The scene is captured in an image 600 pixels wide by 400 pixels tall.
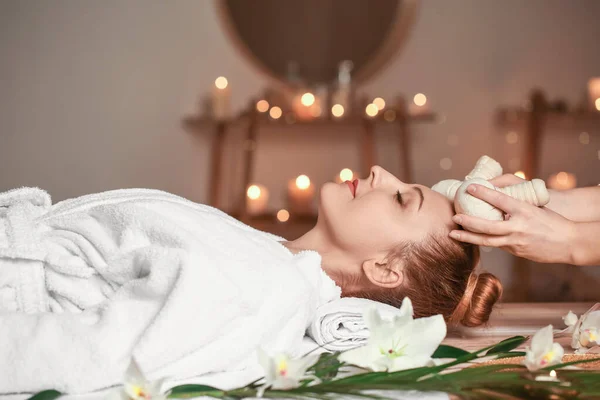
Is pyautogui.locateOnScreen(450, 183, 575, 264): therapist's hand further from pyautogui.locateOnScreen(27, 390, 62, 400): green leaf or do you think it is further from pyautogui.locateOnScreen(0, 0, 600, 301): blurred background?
pyautogui.locateOnScreen(0, 0, 600, 301): blurred background

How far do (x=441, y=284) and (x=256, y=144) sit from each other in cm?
241

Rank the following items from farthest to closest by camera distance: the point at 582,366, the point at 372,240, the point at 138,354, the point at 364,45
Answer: the point at 364,45, the point at 372,240, the point at 582,366, the point at 138,354

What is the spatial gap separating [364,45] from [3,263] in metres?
2.79

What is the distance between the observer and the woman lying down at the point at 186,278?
36.3 inches

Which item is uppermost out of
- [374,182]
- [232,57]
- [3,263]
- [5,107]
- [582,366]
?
[232,57]

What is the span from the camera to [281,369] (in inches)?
29.8

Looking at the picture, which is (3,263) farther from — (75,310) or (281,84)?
(281,84)

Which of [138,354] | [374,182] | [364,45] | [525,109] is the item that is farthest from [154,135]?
[138,354]

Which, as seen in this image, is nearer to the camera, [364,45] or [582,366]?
[582,366]

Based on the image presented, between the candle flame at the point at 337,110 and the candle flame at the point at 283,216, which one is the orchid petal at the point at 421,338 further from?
the candle flame at the point at 337,110

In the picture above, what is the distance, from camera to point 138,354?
0.91 m

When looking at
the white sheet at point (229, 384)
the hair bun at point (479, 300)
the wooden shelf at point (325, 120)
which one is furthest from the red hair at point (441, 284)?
the wooden shelf at point (325, 120)

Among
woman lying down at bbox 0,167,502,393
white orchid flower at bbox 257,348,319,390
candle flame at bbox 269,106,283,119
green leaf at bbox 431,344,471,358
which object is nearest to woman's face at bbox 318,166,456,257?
woman lying down at bbox 0,167,502,393

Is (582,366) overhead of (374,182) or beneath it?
beneath
